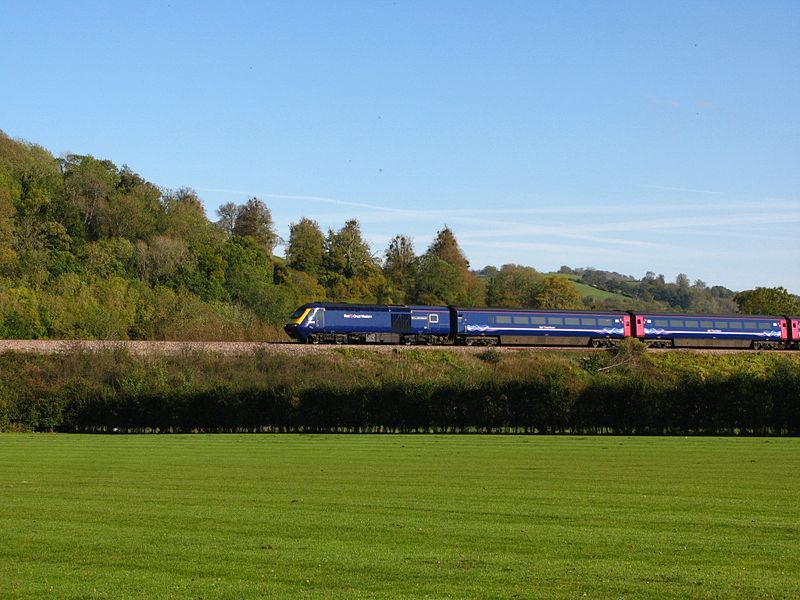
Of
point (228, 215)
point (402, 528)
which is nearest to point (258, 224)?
point (228, 215)

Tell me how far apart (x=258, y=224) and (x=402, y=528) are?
141m

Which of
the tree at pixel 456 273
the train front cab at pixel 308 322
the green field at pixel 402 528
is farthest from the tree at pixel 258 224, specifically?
the green field at pixel 402 528

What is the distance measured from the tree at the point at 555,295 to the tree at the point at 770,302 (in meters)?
23.4

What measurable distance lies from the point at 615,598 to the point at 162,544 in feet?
23.1

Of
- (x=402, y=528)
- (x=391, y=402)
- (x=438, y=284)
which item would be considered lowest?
(x=391, y=402)

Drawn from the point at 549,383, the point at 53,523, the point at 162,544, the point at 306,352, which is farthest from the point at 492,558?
the point at 306,352

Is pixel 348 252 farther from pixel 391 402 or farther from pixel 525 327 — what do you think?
pixel 391 402

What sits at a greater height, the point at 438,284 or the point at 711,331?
the point at 438,284

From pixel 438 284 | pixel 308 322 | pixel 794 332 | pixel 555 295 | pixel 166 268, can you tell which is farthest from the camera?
pixel 555 295

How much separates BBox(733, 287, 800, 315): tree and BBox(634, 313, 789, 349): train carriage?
170 ft

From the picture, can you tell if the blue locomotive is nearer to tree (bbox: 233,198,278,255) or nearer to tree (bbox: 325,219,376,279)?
tree (bbox: 325,219,376,279)

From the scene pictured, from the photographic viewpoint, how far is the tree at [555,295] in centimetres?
14375

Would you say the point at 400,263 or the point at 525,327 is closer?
the point at 525,327

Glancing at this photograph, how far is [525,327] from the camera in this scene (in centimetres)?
7369
